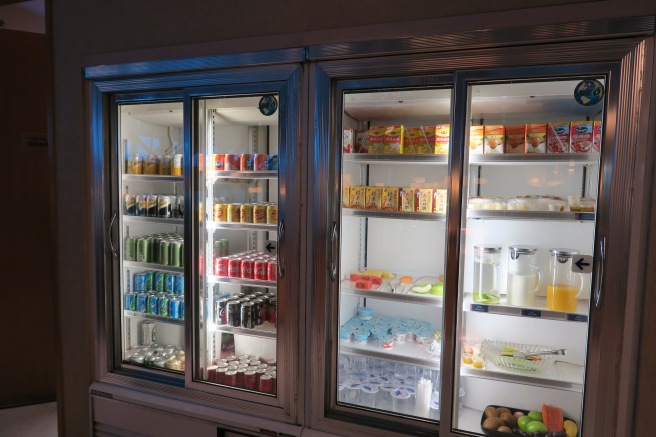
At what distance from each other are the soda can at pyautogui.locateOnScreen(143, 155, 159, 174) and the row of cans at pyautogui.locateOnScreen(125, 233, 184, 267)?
16.3 inches

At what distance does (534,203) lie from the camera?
1.92 metres

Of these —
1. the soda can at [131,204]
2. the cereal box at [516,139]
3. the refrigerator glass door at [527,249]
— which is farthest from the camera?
the soda can at [131,204]

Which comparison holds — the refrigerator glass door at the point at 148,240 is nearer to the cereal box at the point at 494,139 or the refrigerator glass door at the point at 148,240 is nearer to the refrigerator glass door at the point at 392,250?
the refrigerator glass door at the point at 392,250

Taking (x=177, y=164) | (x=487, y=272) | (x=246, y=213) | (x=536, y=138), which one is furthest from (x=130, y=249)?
(x=536, y=138)

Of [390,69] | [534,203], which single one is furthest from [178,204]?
[534,203]

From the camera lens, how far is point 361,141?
7.43 feet

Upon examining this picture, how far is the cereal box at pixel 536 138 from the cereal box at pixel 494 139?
10cm

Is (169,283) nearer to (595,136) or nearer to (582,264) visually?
(582,264)

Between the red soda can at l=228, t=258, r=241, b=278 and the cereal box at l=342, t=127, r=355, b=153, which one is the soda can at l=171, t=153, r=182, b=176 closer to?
the red soda can at l=228, t=258, r=241, b=278

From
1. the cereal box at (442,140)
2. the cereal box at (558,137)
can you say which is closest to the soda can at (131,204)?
the cereal box at (442,140)

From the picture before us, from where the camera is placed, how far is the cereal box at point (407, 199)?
214cm

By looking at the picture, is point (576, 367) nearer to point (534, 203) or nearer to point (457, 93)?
point (534, 203)

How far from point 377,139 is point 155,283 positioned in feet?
5.59

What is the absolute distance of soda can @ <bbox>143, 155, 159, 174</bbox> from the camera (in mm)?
2594
